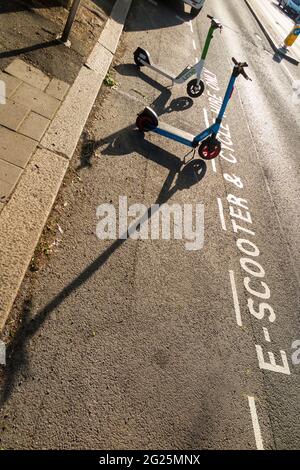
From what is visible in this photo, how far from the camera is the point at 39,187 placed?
4645 millimetres

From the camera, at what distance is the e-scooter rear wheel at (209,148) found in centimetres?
694

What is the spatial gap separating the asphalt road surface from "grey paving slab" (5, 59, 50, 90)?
106 centimetres

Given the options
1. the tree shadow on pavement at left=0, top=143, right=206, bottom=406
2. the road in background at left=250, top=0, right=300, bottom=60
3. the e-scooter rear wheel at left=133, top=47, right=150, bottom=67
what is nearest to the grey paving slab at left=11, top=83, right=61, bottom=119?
the tree shadow on pavement at left=0, top=143, right=206, bottom=406

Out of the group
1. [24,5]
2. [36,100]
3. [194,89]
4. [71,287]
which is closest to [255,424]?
[71,287]

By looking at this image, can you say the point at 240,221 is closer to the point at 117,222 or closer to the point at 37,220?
the point at 117,222

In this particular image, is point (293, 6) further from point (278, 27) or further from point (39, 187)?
point (39, 187)

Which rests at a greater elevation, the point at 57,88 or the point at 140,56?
the point at 140,56

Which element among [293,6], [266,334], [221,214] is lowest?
[266,334]

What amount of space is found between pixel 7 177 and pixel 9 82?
85.1 inches

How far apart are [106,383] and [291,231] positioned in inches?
199

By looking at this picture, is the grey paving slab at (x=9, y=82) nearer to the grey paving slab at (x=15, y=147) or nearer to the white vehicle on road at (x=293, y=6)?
the grey paving slab at (x=15, y=147)

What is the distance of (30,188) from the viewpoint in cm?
455

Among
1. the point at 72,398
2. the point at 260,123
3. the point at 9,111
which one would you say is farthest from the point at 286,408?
the point at 260,123

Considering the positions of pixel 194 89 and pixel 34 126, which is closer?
pixel 34 126
